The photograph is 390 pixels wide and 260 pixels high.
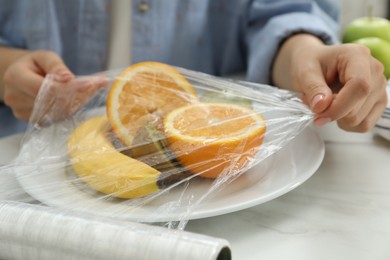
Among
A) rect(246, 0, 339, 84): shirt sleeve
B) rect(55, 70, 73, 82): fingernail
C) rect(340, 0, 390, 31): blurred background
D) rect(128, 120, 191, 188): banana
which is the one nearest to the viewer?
rect(128, 120, 191, 188): banana

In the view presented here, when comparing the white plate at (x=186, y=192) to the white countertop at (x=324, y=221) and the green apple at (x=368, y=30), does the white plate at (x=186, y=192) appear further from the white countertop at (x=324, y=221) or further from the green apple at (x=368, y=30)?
the green apple at (x=368, y=30)

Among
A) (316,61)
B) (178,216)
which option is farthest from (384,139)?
(178,216)

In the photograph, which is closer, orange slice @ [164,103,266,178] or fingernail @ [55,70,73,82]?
orange slice @ [164,103,266,178]

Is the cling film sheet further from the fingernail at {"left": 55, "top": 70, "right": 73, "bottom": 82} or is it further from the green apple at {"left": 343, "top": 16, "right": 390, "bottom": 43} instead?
the green apple at {"left": 343, "top": 16, "right": 390, "bottom": 43}

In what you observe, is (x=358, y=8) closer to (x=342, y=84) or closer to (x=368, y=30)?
(x=368, y=30)

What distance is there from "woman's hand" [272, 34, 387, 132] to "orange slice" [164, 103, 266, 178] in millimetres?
53

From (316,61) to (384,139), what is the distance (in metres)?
0.11

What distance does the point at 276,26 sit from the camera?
0.71 meters

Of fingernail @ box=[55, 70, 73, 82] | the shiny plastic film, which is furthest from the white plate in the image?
fingernail @ box=[55, 70, 73, 82]

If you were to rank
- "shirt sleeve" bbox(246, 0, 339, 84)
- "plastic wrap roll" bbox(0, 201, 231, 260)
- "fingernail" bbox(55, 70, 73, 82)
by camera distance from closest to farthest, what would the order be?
"plastic wrap roll" bbox(0, 201, 231, 260), "fingernail" bbox(55, 70, 73, 82), "shirt sleeve" bbox(246, 0, 339, 84)

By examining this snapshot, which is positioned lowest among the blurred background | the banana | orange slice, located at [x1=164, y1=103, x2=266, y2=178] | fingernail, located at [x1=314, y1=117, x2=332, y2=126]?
the blurred background

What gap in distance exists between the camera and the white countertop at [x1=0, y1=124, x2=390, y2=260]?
0.39 m

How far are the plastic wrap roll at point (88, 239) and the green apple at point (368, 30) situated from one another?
1.95ft

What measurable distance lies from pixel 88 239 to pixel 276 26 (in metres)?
0.45
